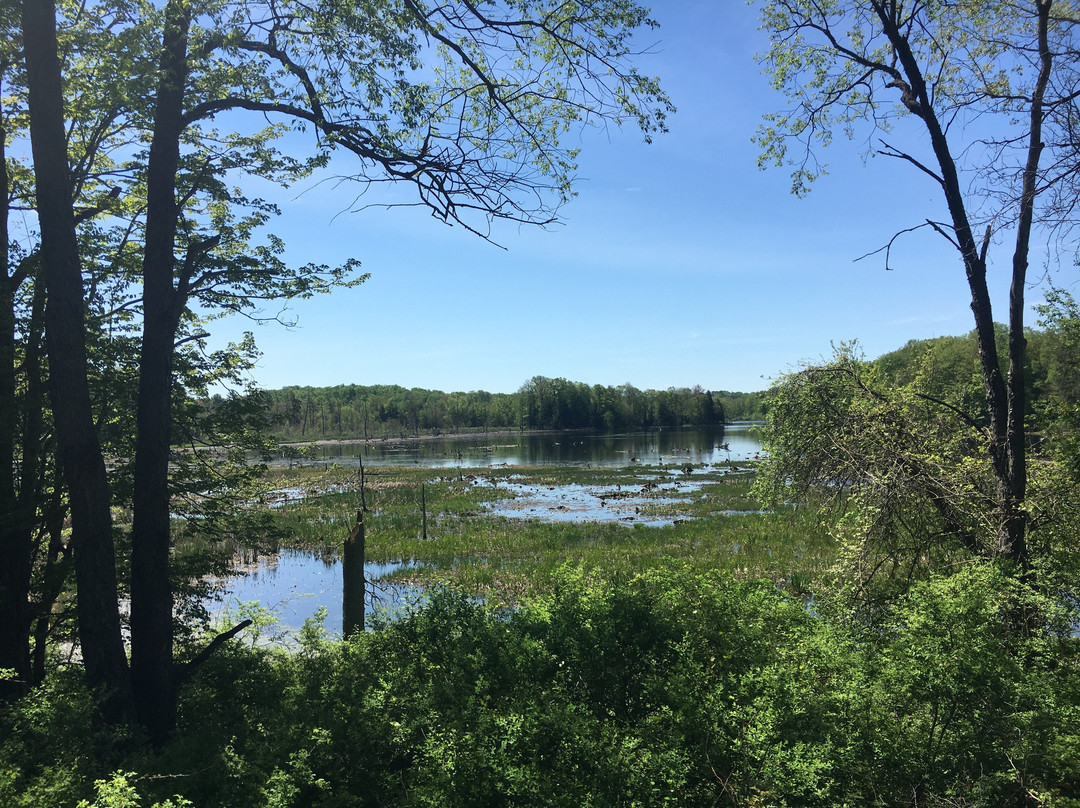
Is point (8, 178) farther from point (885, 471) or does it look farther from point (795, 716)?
point (885, 471)

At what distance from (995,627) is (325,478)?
152 feet

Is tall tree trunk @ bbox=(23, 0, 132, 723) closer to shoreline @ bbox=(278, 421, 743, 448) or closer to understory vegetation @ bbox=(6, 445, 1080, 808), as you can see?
understory vegetation @ bbox=(6, 445, 1080, 808)

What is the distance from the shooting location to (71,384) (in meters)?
4.96

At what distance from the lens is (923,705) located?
4395mm

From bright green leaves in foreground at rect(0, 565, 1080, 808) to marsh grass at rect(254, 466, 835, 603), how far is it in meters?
1.98

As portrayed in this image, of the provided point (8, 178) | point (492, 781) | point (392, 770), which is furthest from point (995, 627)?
point (8, 178)

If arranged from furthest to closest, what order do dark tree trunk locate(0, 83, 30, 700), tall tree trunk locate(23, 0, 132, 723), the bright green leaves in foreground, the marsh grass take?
the marsh grass < dark tree trunk locate(0, 83, 30, 700) < tall tree trunk locate(23, 0, 132, 723) < the bright green leaves in foreground

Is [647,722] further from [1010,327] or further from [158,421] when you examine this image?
[1010,327]

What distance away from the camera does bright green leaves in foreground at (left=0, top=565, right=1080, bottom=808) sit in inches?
139

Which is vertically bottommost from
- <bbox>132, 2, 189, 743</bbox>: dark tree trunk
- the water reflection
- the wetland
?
the water reflection

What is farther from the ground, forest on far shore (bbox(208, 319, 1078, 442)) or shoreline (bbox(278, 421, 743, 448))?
forest on far shore (bbox(208, 319, 1078, 442))

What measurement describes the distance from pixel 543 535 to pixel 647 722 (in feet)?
61.1

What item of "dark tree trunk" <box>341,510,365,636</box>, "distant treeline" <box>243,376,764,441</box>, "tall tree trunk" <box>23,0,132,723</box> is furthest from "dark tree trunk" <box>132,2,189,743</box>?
"distant treeline" <box>243,376,764,441</box>

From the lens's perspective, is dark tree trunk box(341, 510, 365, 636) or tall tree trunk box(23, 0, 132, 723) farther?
dark tree trunk box(341, 510, 365, 636)
